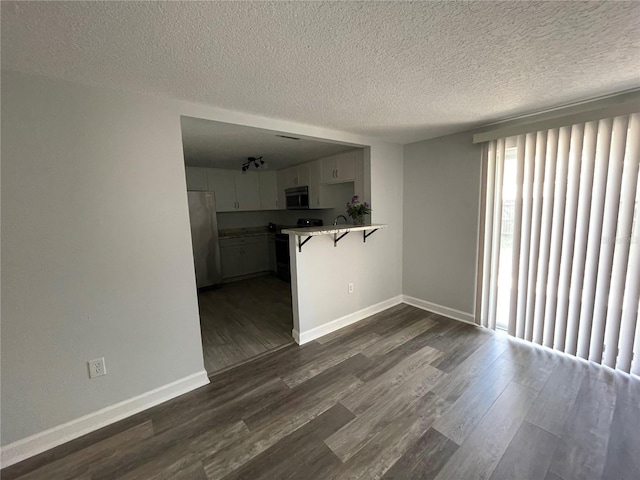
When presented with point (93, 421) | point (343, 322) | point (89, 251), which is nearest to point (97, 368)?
point (93, 421)

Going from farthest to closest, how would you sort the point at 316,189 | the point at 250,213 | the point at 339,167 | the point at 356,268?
1. the point at 250,213
2. the point at 316,189
3. the point at 339,167
4. the point at 356,268

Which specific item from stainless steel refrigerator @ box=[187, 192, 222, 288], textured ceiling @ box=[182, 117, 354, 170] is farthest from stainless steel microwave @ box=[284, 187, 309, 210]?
stainless steel refrigerator @ box=[187, 192, 222, 288]

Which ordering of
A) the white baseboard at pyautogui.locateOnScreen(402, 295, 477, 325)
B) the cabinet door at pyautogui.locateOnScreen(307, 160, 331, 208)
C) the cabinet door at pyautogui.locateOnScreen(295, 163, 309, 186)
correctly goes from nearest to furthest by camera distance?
the white baseboard at pyautogui.locateOnScreen(402, 295, 477, 325)
the cabinet door at pyautogui.locateOnScreen(307, 160, 331, 208)
the cabinet door at pyautogui.locateOnScreen(295, 163, 309, 186)

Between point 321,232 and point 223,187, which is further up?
point 223,187

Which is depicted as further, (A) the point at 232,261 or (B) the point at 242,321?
(A) the point at 232,261

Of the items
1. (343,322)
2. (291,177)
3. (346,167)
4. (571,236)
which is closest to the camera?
(571,236)

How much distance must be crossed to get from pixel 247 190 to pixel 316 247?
3.06 m

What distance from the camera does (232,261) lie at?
5.27 metres

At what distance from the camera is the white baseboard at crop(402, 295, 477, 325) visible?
3.12 meters

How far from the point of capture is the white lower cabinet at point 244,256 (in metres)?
5.19

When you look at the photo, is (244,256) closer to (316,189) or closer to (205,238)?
(205,238)

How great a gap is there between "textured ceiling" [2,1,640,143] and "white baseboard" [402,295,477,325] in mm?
2299

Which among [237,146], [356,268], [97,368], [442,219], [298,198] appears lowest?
[97,368]

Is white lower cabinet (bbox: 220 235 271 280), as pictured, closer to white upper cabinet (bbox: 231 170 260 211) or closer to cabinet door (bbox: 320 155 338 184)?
white upper cabinet (bbox: 231 170 260 211)
